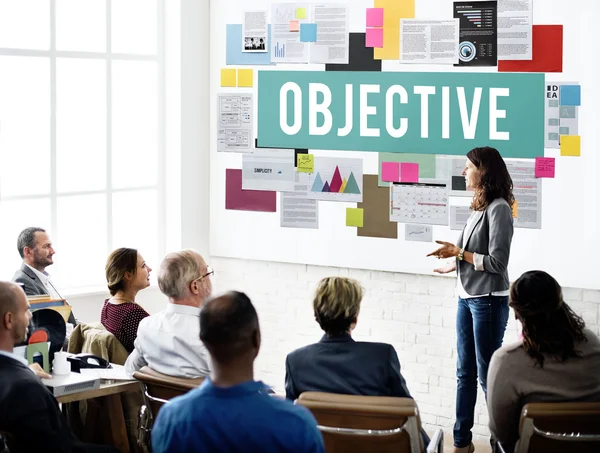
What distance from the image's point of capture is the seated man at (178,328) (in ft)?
13.5

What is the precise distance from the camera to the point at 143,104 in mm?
7156

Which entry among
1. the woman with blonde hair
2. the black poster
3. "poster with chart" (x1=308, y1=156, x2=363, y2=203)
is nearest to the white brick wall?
"poster with chart" (x1=308, y1=156, x2=363, y2=203)

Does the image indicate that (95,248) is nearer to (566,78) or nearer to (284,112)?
(284,112)

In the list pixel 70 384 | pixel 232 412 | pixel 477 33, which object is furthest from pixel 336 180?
pixel 232 412

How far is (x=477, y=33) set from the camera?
6043 millimetres

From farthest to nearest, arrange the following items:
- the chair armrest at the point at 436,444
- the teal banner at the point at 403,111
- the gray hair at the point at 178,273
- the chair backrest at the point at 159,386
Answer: the teal banner at the point at 403,111, the gray hair at the point at 178,273, the chair backrest at the point at 159,386, the chair armrest at the point at 436,444

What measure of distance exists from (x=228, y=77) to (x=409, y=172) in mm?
1646

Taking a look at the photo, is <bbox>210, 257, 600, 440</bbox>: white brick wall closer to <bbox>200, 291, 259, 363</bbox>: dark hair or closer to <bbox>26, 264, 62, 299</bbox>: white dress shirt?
<bbox>26, 264, 62, 299</bbox>: white dress shirt

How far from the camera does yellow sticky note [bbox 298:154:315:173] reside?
6.74 meters

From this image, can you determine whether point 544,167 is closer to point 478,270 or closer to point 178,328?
point 478,270

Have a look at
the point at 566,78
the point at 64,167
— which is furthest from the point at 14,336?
the point at 566,78

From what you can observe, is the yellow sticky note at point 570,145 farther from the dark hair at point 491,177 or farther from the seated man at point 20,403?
the seated man at point 20,403

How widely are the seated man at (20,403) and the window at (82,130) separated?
2.83 metres

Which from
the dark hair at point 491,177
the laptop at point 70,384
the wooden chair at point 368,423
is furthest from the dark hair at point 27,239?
the wooden chair at point 368,423
